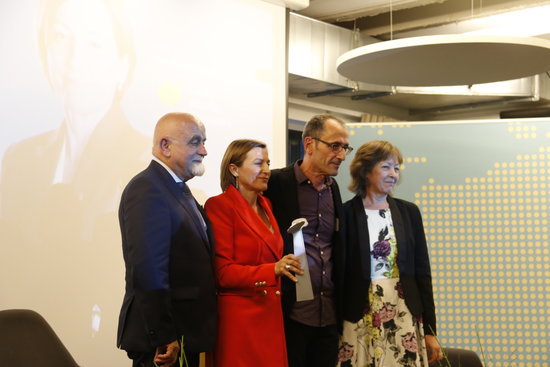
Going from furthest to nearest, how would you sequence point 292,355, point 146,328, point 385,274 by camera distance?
point 385,274, point 292,355, point 146,328

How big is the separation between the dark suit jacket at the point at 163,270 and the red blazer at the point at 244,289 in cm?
12

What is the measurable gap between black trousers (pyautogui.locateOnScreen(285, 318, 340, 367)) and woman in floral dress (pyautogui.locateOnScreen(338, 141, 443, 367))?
11 cm

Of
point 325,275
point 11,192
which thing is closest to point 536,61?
point 325,275

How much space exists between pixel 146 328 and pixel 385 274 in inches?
50.7

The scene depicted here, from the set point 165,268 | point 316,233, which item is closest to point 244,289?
point 165,268

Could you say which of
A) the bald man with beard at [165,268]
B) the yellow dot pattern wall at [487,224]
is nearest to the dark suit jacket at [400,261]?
the bald man with beard at [165,268]

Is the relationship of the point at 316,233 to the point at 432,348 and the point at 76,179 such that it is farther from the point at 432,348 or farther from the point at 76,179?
the point at 76,179

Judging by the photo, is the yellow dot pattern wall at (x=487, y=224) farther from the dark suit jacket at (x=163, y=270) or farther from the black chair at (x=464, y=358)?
the dark suit jacket at (x=163, y=270)

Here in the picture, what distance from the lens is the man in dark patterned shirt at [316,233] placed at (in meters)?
3.01

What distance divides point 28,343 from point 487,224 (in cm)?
338

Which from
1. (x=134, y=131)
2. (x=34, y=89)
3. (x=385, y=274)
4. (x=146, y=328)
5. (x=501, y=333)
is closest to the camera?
(x=146, y=328)

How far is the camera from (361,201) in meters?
3.40

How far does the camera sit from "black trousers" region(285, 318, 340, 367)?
9.82 feet

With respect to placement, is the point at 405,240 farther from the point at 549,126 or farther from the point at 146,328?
the point at 549,126
